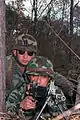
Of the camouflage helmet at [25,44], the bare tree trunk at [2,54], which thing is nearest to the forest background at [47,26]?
the camouflage helmet at [25,44]

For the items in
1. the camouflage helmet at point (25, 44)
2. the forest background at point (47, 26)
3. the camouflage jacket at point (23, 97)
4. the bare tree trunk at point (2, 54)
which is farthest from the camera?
the forest background at point (47, 26)

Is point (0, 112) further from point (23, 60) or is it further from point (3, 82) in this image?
point (23, 60)

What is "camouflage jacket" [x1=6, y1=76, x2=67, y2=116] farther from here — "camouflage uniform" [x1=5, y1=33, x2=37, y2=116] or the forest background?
the forest background

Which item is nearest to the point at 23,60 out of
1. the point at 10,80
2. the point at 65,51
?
the point at 10,80

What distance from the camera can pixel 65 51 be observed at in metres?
10.2

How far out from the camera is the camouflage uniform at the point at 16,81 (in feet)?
12.6

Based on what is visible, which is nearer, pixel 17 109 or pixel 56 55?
pixel 17 109

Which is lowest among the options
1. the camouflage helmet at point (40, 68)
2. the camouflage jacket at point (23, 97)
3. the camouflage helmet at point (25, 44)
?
the camouflage jacket at point (23, 97)

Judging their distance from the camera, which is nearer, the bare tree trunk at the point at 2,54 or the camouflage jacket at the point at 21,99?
the bare tree trunk at the point at 2,54

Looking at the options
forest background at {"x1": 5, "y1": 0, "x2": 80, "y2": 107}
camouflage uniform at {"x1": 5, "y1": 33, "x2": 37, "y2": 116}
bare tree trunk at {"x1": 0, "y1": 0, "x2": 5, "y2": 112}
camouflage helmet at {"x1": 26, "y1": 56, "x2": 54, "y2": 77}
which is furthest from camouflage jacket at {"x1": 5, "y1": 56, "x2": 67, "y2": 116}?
forest background at {"x1": 5, "y1": 0, "x2": 80, "y2": 107}

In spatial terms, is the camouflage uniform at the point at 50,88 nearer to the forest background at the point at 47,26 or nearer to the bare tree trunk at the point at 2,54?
the bare tree trunk at the point at 2,54

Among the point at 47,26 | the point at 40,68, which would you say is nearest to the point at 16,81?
the point at 40,68

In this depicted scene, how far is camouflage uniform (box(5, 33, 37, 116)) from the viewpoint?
3.83 meters

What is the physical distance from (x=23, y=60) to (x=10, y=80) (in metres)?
0.32
